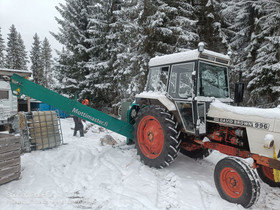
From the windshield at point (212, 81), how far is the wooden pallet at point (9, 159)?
3952 millimetres

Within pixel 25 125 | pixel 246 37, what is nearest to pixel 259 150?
pixel 25 125

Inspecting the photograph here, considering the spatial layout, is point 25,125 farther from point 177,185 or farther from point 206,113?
point 206,113

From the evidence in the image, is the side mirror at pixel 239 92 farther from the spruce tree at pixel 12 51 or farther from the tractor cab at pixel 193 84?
the spruce tree at pixel 12 51

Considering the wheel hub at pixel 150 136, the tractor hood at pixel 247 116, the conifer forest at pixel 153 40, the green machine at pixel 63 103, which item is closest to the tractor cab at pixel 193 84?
the tractor hood at pixel 247 116

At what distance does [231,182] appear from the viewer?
10.4 feet

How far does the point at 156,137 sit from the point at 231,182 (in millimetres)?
1820

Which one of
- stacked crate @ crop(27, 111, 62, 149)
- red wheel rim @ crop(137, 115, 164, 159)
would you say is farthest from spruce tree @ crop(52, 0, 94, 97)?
red wheel rim @ crop(137, 115, 164, 159)

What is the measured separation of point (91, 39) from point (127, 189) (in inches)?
534

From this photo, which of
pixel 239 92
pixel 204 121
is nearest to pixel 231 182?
pixel 204 121

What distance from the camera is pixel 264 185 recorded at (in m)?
3.88

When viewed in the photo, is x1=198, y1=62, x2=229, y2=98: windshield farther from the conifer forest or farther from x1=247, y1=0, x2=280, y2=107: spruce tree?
x1=247, y1=0, x2=280, y2=107: spruce tree

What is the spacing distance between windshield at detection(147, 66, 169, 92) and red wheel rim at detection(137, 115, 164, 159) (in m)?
0.84

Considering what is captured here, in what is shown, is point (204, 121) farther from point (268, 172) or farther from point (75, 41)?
point (75, 41)

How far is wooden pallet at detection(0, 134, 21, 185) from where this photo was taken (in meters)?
3.60
